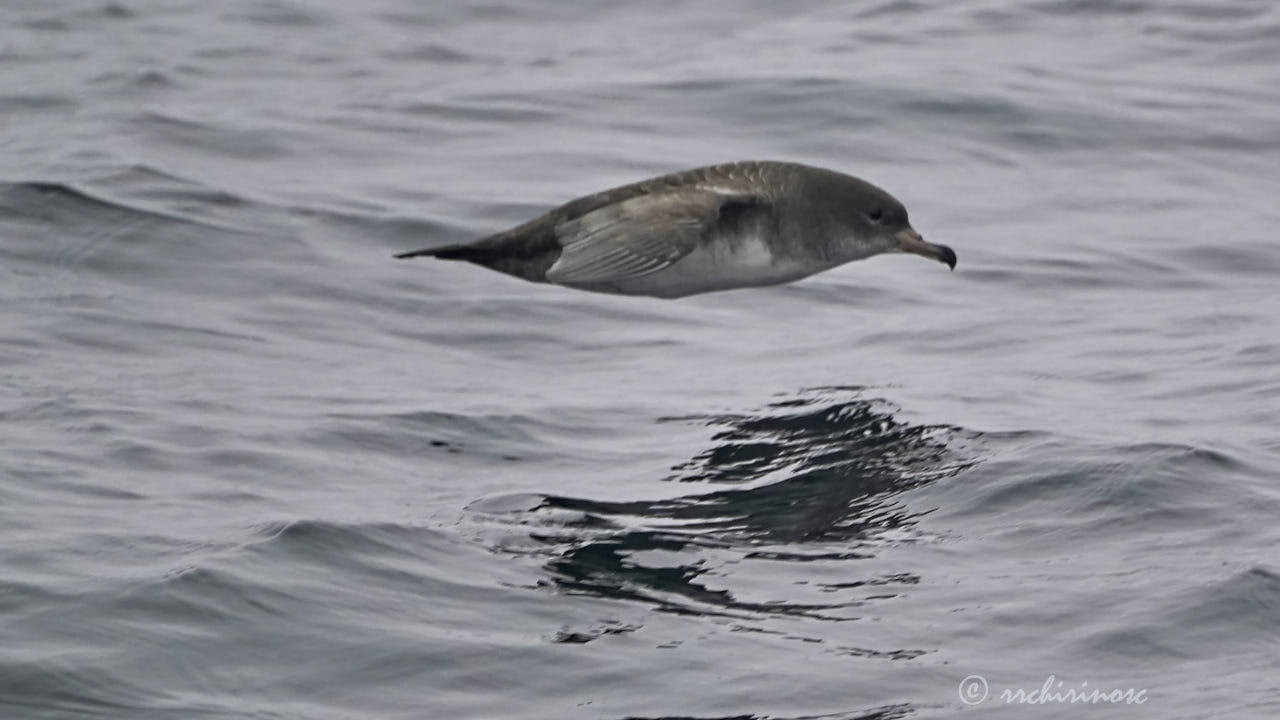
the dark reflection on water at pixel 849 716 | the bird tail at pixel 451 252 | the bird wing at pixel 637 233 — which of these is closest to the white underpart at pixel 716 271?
the bird wing at pixel 637 233

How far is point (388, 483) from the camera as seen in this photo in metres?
9.32

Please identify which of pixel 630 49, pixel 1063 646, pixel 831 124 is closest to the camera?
pixel 1063 646

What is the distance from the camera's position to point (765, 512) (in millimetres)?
9000

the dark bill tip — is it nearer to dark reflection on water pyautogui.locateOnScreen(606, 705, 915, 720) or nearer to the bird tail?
the bird tail

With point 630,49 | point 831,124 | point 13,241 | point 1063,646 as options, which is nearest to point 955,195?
point 831,124

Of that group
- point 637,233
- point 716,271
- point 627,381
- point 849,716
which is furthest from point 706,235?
point 849,716

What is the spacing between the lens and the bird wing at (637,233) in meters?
9.65

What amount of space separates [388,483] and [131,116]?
22.6ft

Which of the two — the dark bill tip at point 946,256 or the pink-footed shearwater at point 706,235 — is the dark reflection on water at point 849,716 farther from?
the dark bill tip at point 946,256

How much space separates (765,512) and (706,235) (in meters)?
1.42

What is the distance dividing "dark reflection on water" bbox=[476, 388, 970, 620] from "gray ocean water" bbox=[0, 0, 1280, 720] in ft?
0.09

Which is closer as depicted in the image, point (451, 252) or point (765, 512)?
point (765, 512)

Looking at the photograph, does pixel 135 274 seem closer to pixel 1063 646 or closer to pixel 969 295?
pixel 969 295

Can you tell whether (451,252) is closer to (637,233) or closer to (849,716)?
(637,233)
